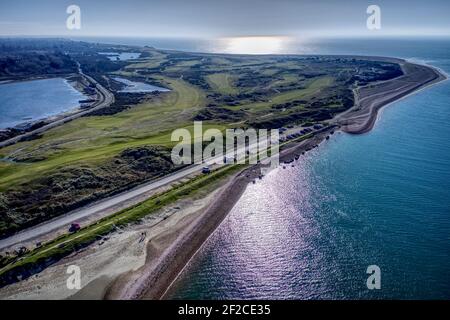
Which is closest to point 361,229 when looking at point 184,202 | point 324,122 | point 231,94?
point 184,202

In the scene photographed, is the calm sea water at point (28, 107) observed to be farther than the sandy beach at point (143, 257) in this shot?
Yes

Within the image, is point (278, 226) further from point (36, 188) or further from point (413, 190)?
point (36, 188)

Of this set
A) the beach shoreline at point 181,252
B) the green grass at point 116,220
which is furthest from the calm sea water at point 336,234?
the green grass at point 116,220

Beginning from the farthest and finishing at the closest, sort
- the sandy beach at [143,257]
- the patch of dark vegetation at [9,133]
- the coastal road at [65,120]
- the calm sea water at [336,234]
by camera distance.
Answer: the patch of dark vegetation at [9,133], the coastal road at [65,120], the calm sea water at [336,234], the sandy beach at [143,257]

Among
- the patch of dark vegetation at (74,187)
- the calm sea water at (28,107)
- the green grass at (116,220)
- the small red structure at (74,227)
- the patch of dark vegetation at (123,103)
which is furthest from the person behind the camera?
the patch of dark vegetation at (123,103)

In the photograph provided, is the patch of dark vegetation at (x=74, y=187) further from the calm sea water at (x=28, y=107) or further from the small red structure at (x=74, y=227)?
the calm sea water at (x=28, y=107)

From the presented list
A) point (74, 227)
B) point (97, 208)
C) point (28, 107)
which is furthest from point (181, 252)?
point (28, 107)
